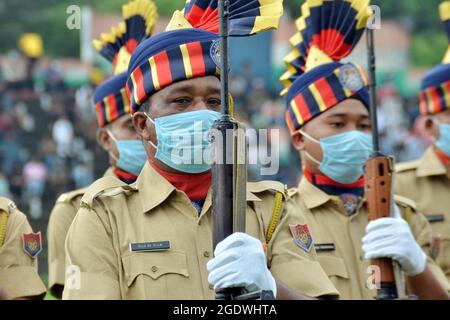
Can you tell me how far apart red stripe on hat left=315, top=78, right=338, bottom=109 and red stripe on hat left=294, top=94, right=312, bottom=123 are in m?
0.13

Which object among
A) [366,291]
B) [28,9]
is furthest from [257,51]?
[366,291]

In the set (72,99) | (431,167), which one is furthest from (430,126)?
(72,99)

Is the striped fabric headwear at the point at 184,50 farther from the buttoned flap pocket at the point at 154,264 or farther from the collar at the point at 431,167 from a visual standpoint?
the collar at the point at 431,167

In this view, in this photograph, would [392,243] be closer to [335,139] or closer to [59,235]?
[335,139]


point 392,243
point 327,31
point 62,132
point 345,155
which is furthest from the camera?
point 62,132

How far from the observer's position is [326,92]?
7973mm

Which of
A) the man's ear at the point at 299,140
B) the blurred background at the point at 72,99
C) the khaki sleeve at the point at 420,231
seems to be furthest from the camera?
the blurred background at the point at 72,99

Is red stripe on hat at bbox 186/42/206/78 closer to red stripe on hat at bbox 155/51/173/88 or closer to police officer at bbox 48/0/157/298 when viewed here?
red stripe on hat at bbox 155/51/173/88

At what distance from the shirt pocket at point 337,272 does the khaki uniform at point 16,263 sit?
1.61m

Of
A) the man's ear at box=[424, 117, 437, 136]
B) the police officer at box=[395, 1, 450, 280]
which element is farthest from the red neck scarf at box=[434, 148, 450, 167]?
the man's ear at box=[424, 117, 437, 136]

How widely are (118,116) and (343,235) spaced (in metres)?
2.25

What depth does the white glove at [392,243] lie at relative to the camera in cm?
672

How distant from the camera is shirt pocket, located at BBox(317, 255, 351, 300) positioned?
7316 millimetres

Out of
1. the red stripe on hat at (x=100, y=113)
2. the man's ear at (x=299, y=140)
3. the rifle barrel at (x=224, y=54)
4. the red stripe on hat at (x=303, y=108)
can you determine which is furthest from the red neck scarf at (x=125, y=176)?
the rifle barrel at (x=224, y=54)
